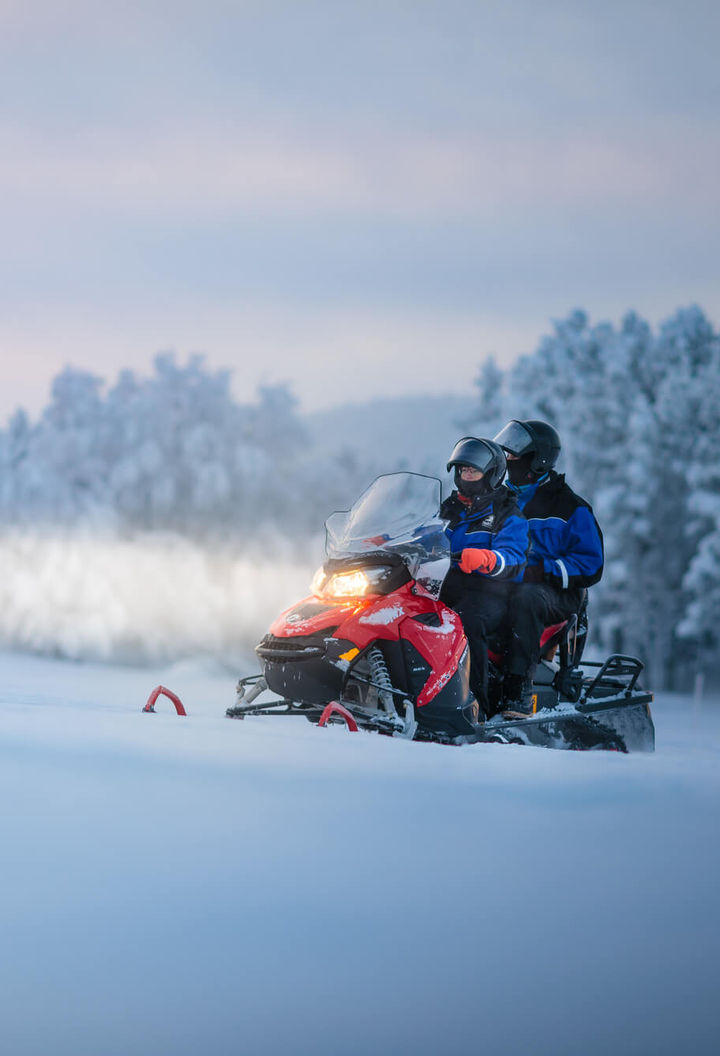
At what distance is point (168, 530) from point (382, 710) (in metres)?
18.8

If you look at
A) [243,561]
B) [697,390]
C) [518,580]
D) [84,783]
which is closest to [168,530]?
[243,561]

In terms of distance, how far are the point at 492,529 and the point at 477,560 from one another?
0.97 feet

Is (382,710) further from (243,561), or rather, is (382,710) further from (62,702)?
(243,561)

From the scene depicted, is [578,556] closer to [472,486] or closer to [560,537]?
[560,537]

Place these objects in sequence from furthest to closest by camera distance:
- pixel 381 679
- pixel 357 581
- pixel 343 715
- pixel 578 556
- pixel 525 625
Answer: pixel 578 556 < pixel 525 625 < pixel 357 581 < pixel 381 679 < pixel 343 715

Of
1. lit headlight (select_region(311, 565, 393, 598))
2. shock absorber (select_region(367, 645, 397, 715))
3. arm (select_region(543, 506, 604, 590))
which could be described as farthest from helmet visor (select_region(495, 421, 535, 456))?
shock absorber (select_region(367, 645, 397, 715))

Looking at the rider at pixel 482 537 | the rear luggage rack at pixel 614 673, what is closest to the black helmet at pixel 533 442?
the rider at pixel 482 537

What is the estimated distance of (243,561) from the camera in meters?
22.6

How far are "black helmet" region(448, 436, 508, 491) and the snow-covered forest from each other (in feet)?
53.5

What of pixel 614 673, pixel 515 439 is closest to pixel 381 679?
pixel 515 439

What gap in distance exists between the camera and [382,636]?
4449 millimetres

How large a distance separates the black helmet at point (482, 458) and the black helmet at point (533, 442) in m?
0.80

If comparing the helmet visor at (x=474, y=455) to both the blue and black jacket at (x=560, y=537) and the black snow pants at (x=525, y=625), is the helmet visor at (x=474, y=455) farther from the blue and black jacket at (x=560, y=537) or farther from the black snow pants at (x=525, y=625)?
the blue and black jacket at (x=560, y=537)

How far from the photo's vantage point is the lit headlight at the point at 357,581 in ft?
14.9
